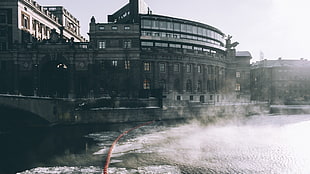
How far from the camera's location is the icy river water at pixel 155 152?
15312 millimetres

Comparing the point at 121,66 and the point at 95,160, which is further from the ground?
the point at 121,66

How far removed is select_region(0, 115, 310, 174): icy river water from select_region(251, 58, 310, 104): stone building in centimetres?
8205

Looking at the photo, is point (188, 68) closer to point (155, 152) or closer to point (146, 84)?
point (146, 84)

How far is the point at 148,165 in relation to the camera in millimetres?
15773

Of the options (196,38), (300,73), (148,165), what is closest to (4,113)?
(148,165)

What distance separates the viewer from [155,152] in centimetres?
1909

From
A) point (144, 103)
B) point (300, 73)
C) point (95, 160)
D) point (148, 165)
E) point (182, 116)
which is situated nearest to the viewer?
point (148, 165)

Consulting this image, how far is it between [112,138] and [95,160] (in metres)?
7.49

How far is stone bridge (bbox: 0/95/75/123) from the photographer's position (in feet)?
89.1

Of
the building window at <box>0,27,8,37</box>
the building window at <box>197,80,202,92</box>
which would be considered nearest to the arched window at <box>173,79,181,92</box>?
the building window at <box>197,80,202,92</box>

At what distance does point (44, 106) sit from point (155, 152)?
19.9m

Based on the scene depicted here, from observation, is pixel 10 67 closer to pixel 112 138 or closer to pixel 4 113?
pixel 4 113

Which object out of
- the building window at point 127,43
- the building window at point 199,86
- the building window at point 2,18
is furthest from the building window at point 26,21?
the building window at point 199,86

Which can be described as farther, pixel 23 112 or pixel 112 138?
pixel 23 112
